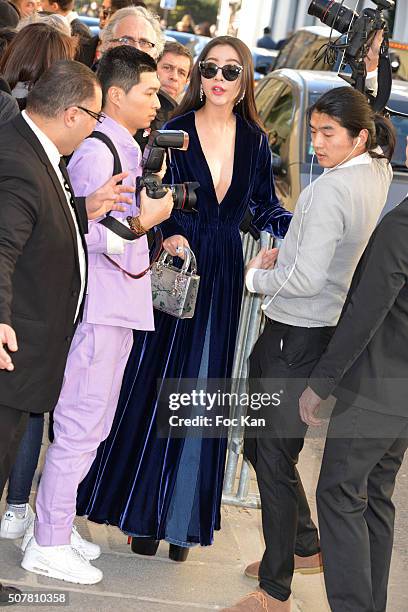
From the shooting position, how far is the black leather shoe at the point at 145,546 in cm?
452

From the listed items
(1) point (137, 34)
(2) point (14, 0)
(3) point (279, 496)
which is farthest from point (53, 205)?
(2) point (14, 0)

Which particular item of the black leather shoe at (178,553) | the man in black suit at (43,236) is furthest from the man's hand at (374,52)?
the black leather shoe at (178,553)

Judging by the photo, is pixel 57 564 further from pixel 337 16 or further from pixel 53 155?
pixel 337 16

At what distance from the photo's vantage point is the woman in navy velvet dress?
4.46m

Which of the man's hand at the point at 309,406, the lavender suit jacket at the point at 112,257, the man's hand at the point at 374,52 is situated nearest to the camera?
the man's hand at the point at 309,406

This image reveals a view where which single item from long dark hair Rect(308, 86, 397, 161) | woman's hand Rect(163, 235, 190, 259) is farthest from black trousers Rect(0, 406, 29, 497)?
long dark hair Rect(308, 86, 397, 161)

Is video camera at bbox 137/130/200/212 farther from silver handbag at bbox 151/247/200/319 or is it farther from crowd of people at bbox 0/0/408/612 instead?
silver handbag at bbox 151/247/200/319

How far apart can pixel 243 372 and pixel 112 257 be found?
1.37m

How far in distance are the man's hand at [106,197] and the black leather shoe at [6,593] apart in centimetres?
136

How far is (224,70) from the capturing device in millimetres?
4383

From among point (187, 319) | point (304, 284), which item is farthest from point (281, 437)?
point (187, 319)

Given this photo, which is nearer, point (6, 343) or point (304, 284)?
point (6, 343)

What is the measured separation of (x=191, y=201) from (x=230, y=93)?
1.92 ft

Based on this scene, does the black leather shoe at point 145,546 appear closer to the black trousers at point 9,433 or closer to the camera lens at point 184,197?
the black trousers at point 9,433
